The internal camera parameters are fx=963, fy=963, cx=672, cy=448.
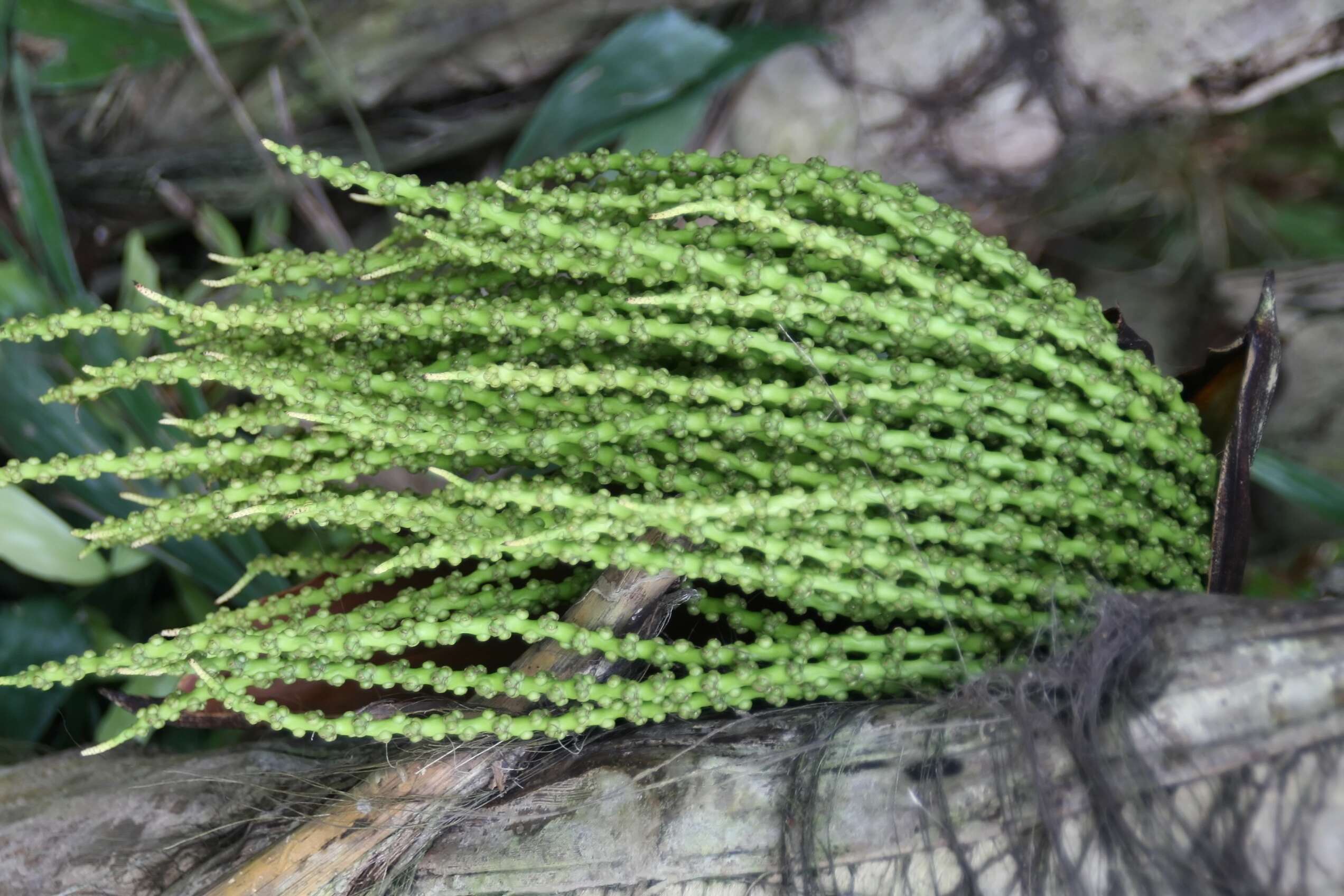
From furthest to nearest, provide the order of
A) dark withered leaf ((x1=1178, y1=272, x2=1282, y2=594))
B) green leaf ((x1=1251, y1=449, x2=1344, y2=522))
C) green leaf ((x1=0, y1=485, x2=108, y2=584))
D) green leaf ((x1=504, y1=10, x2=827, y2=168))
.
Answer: green leaf ((x1=504, y1=10, x2=827, y2=168)) < green leaf ((x1=0, y1=485, x2=108, y2=584)) < green leaf ((x1=1251, y1=449, x2=1344, y2=522)) < dark withered leaf ((x1=1178, y1=272, x2=1282, y2=594))

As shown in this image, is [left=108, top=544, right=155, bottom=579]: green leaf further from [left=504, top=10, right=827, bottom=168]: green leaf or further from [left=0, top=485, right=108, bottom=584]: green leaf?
[left=504, top=10, right=827, bottom=168]: green leaf

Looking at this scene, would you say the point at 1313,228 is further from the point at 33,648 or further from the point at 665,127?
the point at 33,648

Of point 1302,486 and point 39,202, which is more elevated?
point 39,202

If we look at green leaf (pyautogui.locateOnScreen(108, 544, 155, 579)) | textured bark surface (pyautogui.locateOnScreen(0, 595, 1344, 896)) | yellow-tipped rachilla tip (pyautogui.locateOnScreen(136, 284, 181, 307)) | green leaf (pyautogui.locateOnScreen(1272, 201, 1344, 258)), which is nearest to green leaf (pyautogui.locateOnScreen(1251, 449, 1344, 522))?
textured bark surface (pyautogui.locateOnScreen(0, 595, 1344, 896))

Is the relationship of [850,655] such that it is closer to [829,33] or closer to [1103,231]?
[829,33]

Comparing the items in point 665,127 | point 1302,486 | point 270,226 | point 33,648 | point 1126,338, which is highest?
point 665,127

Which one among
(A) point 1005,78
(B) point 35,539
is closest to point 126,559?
(B) point 35,539
